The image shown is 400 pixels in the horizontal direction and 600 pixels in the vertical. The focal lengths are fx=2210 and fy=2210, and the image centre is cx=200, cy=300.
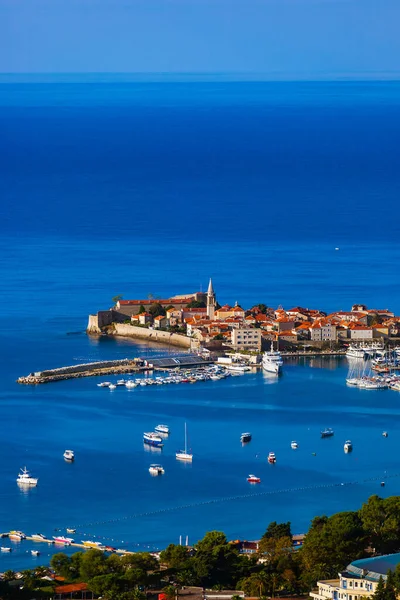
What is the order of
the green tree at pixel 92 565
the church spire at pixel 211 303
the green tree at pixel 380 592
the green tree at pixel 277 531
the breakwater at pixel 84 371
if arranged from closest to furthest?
the green tree at pixel 380 592, the green tree at pixel 92 565, the green tree at pixel 277 531, the breakwater at pixel 84 371, the church spire at pixel 211 303

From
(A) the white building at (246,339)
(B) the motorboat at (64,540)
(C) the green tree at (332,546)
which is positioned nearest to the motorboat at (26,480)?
(B) the motorboat at (64,540)

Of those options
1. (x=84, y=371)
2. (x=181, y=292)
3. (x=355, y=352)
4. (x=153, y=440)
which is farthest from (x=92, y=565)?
(x=181, y=292)

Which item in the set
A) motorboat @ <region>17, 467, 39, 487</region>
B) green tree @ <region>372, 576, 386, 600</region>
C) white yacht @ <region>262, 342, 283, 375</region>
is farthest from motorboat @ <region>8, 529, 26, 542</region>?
white yacht @ <region>262, 342, 283, 375</region>

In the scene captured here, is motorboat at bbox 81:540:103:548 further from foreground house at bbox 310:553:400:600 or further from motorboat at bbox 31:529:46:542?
foreground house at bbox 310:553:400:600

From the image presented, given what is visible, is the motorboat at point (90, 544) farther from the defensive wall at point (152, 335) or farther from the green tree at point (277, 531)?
the defensive wall at point (152, 335)

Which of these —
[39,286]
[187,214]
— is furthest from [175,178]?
[39,286]

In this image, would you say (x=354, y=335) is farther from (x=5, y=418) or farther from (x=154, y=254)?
(x=154, y=254)
